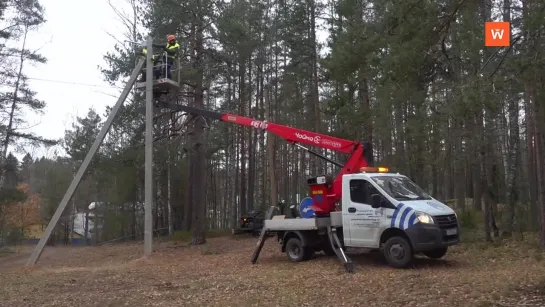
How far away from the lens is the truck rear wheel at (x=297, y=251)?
14.9 metres

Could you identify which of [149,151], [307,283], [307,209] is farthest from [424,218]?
[149,151]

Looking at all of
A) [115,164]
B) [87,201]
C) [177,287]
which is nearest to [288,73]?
[115,164]

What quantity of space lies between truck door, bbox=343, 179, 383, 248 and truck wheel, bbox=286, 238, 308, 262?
1.83 m

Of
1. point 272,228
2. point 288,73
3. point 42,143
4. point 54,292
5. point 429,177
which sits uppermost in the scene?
point 288,73

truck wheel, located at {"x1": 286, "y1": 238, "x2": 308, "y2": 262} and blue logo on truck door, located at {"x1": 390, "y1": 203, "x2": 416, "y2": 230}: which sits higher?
blue logo on truck door, located at {"x1": 390, "y1": 203, "x2": 416, "y2": 230}

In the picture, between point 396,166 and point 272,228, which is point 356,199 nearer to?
point 272,228

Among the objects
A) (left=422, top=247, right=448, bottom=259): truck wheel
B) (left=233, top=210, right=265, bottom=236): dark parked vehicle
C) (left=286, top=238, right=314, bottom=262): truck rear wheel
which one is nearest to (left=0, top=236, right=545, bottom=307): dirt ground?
(left=422, top=247, right=448, bottom=259): truck wheel

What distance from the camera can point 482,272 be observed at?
11164mm

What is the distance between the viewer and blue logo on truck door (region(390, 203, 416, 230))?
12172 millimetres

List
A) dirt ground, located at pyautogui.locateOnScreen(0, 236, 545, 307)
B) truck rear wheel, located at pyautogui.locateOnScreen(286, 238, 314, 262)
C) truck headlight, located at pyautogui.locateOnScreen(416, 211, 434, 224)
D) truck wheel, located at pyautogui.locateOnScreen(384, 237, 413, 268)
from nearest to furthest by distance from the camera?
dirt ground, located at pyautogui.locateOnScreen(0, 236, 545, 307)
truck headlight, located at pyautogui.locateOnScreen(416, 211, 434, 224)
truck wheel, located at pyautogui.locateOnScreen(384, 237, 413, 268)
truck rear wheel, located at pyautogui.locateOnScreen(286, 238, 314, 262)

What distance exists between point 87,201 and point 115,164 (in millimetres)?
27401

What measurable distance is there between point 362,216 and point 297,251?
2.76 metres

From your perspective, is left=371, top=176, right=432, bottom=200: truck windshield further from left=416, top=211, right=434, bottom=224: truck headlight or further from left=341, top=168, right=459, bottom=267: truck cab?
left=416, top=211, right=434, bottom=224: truck headlight

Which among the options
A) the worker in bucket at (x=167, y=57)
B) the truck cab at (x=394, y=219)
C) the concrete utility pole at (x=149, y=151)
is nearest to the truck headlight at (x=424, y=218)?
the truck cab at (x=394, y=219)
